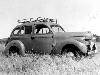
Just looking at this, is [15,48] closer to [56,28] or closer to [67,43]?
[56,28]

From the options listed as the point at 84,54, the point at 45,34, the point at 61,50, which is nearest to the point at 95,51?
the point at 84,54

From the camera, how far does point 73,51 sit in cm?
943

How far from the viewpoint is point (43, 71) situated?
741 centimetres

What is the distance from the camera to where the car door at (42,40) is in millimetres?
10178

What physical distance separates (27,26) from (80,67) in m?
3.89

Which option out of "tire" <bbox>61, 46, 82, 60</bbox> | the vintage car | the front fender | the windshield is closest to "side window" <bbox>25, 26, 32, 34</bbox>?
the vintage car

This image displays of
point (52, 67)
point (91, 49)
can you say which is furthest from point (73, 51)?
point (52, 67)

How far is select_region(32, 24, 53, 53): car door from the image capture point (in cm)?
1018

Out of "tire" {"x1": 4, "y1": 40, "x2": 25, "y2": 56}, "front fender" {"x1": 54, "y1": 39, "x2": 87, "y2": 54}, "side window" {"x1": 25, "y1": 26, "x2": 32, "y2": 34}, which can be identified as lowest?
"tire" {"x1": 4, "y1": 40, "x2": 25, "y2": 56}

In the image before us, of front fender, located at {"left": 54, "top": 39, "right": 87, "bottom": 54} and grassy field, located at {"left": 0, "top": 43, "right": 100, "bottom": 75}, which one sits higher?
front fender, located at {"left": 54, "top": 39, "right": 87, "bottom": 54}

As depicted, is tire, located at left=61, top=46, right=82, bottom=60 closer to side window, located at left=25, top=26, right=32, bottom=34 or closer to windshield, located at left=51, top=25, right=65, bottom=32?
windshield, located at left=51, top=25, right=65, bottom=32

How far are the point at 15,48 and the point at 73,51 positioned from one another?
3.24 m

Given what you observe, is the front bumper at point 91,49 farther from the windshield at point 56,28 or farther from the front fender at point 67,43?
the windshield at point 56,28

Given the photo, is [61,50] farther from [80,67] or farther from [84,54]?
[80,67]
